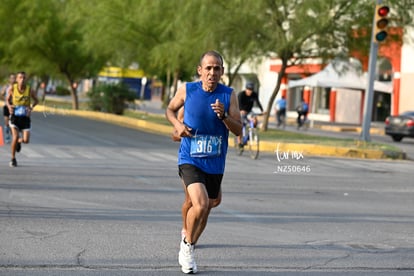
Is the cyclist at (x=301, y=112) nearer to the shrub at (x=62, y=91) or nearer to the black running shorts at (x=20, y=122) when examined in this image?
the black running shorts at (x=20, y=122)

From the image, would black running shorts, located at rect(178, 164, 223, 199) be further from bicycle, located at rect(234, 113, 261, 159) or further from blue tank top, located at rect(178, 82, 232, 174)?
bicycle, located at rect(234, 113, 261, 159)

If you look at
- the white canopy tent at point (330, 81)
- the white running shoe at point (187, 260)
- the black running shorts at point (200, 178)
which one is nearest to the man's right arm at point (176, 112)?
the black running shorts at point (200, 178)

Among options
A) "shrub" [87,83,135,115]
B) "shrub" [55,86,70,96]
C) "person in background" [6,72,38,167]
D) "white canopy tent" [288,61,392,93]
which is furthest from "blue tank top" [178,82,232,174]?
"shrub" [55,86,70,96]

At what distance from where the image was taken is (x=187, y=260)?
24.1 feet

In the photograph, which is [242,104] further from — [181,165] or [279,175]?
[181,165]

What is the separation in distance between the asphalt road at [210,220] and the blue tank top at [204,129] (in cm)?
93

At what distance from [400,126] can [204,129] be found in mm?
32584

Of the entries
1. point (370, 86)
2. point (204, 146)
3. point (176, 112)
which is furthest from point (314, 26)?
point (204, 146)

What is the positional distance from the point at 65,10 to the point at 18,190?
35710mm

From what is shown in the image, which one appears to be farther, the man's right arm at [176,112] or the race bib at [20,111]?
the race bib at [20,111]

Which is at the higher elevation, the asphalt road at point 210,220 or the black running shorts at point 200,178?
the black running shorts at point 200,178

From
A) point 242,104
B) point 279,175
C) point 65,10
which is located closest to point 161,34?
point 65,10

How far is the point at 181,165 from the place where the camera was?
755 centimetres

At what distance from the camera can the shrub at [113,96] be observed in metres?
44.6
